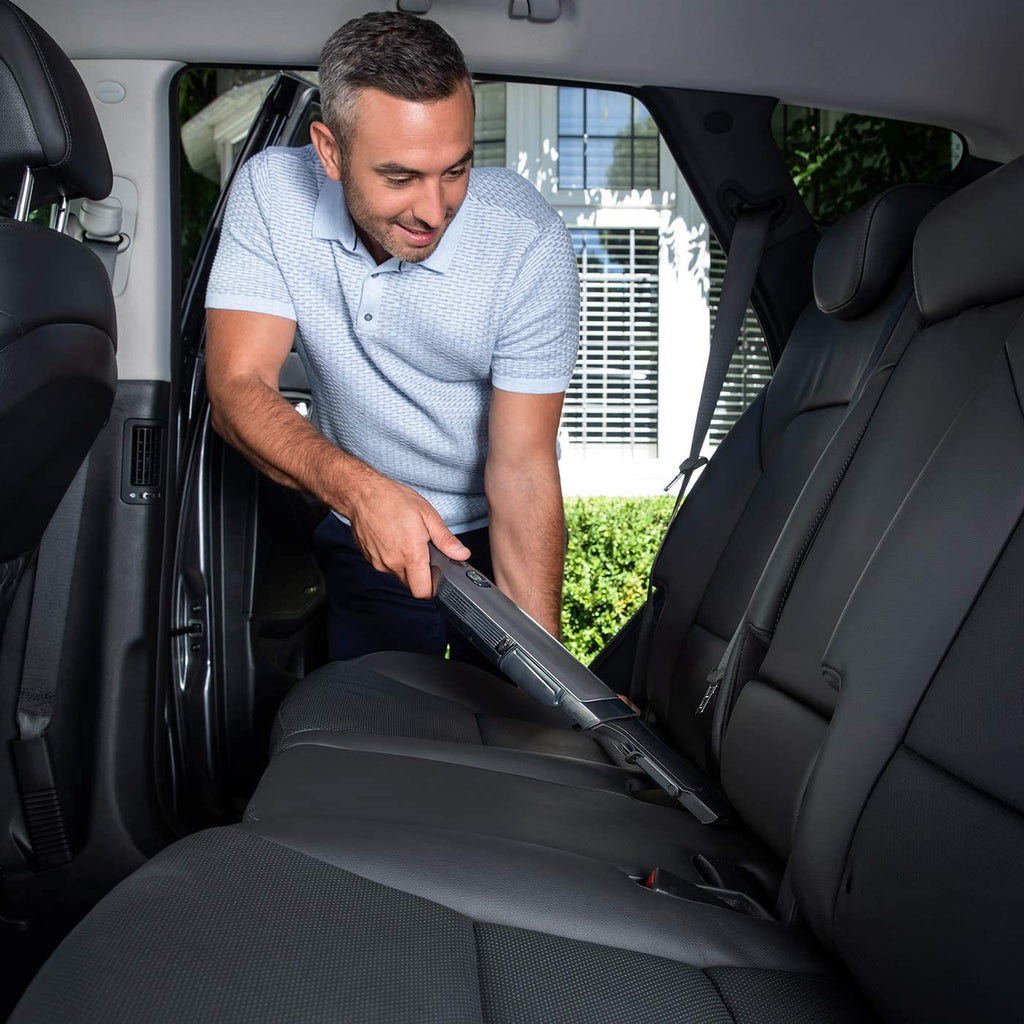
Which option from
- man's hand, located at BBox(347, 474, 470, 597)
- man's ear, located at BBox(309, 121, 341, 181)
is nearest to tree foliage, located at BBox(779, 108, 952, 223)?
man's ear, located at BBox(309, 121, 341, 181)

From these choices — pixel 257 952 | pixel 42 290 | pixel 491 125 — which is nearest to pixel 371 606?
pixel 42 290

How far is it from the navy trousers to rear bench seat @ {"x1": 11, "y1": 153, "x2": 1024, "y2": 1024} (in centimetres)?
106

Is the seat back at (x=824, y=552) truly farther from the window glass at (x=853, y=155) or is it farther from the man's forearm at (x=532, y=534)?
the window glass at (x=853, y=155)

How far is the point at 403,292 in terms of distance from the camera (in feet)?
6.12

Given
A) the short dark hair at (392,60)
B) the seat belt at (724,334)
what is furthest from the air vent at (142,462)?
the seat belt at (724,334)

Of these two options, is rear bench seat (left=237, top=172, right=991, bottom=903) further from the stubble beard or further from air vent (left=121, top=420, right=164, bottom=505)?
the stubble beard

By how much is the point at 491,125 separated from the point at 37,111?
5251mm

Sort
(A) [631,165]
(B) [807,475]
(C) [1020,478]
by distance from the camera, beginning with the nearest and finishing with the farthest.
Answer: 1. (C) [1020,478]
2. (B) [807,475]
3. (A) [631,165]

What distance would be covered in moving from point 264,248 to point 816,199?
11.5 feet

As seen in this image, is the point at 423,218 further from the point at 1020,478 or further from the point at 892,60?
the point at 1020,478

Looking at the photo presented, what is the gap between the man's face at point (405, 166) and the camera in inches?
64.9

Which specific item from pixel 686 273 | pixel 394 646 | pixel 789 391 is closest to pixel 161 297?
pixel 394 646

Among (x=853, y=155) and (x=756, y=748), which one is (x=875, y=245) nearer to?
(x=756, y=748)

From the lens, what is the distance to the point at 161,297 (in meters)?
1.85
